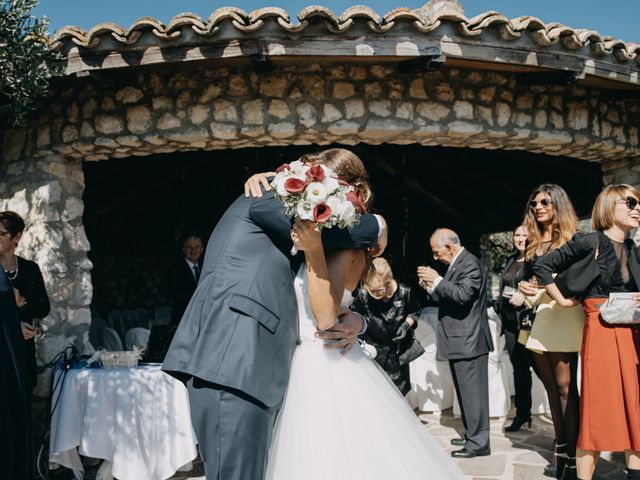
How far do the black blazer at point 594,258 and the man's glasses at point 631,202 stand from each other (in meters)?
0.22

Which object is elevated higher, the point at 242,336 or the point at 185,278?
the point at 185,278

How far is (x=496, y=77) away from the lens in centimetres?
465

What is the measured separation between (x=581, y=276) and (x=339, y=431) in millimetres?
1982

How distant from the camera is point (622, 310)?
3.21m

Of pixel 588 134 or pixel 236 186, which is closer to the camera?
pixel 588 134

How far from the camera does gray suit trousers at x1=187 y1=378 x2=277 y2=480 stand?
1.79m

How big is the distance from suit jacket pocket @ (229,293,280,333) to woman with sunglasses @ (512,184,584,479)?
2.39m

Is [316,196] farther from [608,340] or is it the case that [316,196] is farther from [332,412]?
[608,340]

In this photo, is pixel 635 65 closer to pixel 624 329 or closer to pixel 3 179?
pixel 624 329

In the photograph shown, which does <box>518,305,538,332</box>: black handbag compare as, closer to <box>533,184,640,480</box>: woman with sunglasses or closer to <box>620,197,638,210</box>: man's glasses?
<box>533,184,640,480</box>: woman with sunglasses

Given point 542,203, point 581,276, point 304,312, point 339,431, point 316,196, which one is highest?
point 542,203

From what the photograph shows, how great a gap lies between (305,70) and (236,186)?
205 inches

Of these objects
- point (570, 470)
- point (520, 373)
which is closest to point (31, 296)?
point (570, 470)

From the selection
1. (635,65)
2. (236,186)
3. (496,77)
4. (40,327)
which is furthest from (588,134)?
(236,186)
